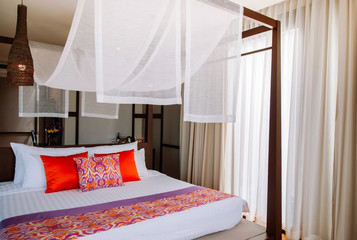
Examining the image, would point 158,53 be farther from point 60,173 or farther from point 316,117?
point 316,117

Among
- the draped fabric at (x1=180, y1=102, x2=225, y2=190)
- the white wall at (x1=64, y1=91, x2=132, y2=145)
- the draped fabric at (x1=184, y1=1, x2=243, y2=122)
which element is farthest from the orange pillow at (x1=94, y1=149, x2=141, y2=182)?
the draped fabric at (x1=184, y1=1, x2=243, y2=122)

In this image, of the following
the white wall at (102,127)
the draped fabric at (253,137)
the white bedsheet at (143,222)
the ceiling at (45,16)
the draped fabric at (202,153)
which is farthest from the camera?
the white wall at (102,127)

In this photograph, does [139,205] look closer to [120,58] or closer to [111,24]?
[120,58]

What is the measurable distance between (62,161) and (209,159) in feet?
6.96

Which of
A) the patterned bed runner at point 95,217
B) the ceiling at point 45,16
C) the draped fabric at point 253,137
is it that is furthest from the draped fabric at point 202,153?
the ceiling at point 45,16

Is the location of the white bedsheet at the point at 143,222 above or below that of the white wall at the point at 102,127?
below

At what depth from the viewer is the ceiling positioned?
275 cm

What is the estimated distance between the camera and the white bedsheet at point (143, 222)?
1720 mm

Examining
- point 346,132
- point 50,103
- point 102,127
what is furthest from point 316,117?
point 102,127

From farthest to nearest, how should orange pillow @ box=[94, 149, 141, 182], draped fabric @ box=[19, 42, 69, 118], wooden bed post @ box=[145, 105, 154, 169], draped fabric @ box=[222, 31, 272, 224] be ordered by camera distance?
wooden bed post @ box=[145, 105, 154, 169]
draped fabric @ box=[222, 31, 272, 224]
orange pillow @ box=[94, 149, 141, 182]
draped fabric @ box=[19, 42, 69, 118]

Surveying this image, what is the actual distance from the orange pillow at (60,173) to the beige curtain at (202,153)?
197 cm

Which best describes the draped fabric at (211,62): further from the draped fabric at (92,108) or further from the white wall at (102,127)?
the white wall at (102,127)

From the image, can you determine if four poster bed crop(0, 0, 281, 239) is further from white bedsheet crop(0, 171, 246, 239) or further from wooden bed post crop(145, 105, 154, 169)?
wooden bed post crop(145, 105, 154, 169)

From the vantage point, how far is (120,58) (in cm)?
140
